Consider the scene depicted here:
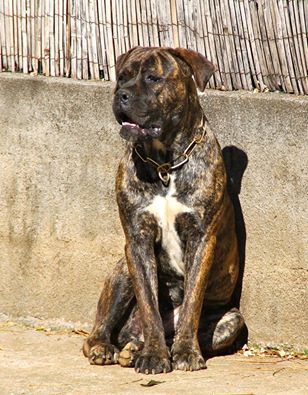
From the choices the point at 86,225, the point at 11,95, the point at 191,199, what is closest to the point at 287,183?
the point at 191,199

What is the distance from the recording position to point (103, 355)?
739 centimetres

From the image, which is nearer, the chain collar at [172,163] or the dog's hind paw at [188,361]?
the dog's hind paw at [188,361]

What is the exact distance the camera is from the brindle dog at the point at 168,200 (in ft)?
23.8

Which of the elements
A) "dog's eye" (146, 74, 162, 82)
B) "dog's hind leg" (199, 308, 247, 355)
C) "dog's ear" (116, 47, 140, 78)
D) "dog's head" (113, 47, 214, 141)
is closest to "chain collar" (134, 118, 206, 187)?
"dog's head" (113, 47, 214, 141)

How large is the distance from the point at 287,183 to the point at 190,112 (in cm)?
82

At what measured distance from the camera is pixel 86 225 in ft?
27.2

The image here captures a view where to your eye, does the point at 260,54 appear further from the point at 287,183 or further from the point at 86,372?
the point at 86,372

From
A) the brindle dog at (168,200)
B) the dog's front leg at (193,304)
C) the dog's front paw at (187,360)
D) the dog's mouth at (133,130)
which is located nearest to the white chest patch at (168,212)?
the brindle dog at (168,200)

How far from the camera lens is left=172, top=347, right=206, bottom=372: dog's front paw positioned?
23.5 ft

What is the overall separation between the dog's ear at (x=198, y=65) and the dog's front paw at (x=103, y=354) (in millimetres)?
1728

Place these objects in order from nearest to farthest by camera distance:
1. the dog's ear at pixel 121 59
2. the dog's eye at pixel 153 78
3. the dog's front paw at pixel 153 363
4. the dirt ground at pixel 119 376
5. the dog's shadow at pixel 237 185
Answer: the dirt ground at pixel 119 376 → the dog's front paw at pixel 153 363 → the dog's eye at pixel 153 78 → the dog's ear at pixel 121 59 → the dog's shadow at pixel 237 185

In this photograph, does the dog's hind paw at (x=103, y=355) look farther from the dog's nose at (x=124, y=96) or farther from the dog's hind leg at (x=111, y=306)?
the dog's nose at (x=124, y=96)

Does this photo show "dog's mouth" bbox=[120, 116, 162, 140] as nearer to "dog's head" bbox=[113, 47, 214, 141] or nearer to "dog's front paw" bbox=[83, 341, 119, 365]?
"dog's head" bbox=[113, 47, 214, 141]

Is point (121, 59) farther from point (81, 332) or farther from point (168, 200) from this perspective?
point (81, 332)
